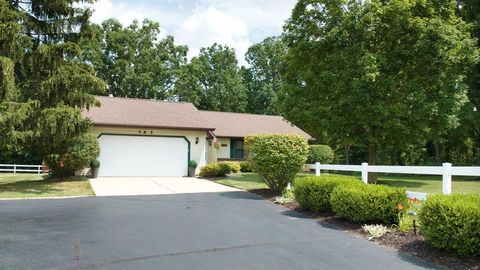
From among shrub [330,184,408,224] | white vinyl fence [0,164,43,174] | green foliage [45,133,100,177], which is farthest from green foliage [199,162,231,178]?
shrub [330,184,408,224]

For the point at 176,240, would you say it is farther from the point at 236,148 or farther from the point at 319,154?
the point at 236,148

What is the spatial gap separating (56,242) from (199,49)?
43757 mm

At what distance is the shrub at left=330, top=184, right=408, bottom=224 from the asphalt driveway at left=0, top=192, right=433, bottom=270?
0.68 meters

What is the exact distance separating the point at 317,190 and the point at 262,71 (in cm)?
4340

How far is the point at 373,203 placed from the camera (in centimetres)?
786

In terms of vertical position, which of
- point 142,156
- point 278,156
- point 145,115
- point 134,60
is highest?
point 134,60

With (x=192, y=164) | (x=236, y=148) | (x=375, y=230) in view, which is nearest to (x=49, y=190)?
(x=192, y=164)

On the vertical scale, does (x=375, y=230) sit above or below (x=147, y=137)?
below

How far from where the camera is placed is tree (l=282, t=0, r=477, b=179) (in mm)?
15591

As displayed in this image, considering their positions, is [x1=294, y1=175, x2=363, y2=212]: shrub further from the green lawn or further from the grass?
the grass

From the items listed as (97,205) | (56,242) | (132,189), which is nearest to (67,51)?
(132,189)

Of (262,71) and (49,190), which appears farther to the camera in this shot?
(262,71)

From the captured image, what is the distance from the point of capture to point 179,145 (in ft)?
73.9

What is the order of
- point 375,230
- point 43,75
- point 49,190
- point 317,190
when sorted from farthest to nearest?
point 43,75
point 49,190
point 317,190
point 375,230
